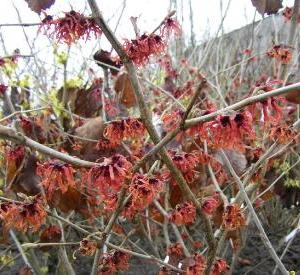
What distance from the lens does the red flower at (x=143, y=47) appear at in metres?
1.52

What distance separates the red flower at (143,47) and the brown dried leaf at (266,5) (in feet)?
1.07

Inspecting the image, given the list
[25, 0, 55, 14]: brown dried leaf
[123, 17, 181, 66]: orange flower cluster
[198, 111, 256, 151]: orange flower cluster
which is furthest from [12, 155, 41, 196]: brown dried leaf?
[198, 111, 256, 151]: orange flower cluster

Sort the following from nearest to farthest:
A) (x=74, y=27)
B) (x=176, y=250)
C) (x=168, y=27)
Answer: (x=74, y=27)
(x=168, y=27)
(x=176, y=250)

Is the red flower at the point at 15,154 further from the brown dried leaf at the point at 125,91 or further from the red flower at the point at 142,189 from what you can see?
the red flower at the point at 142,189

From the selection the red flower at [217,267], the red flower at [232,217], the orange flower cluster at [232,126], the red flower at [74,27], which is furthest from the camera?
the red flower at [217,267]

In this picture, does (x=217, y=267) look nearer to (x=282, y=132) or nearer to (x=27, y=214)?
(x=282, y=132)

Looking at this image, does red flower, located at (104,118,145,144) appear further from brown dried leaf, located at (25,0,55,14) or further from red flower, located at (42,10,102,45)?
brown dried leaf, located at (25,0,55,14)

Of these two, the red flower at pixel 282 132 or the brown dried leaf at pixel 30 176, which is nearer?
the red flower at pixel 282 132

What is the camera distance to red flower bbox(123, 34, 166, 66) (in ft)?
4.98

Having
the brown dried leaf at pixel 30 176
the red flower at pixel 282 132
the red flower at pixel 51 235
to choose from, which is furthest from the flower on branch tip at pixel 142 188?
the red flower at pixel 51 235

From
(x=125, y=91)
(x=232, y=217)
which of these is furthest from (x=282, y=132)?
(x=125, y=91)

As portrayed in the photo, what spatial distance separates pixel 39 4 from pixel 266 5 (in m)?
0.62

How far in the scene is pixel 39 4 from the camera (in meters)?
1.32

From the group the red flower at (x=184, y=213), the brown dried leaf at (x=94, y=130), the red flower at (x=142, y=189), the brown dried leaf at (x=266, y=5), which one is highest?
the brown dried leaf at (x=266, y=5)
